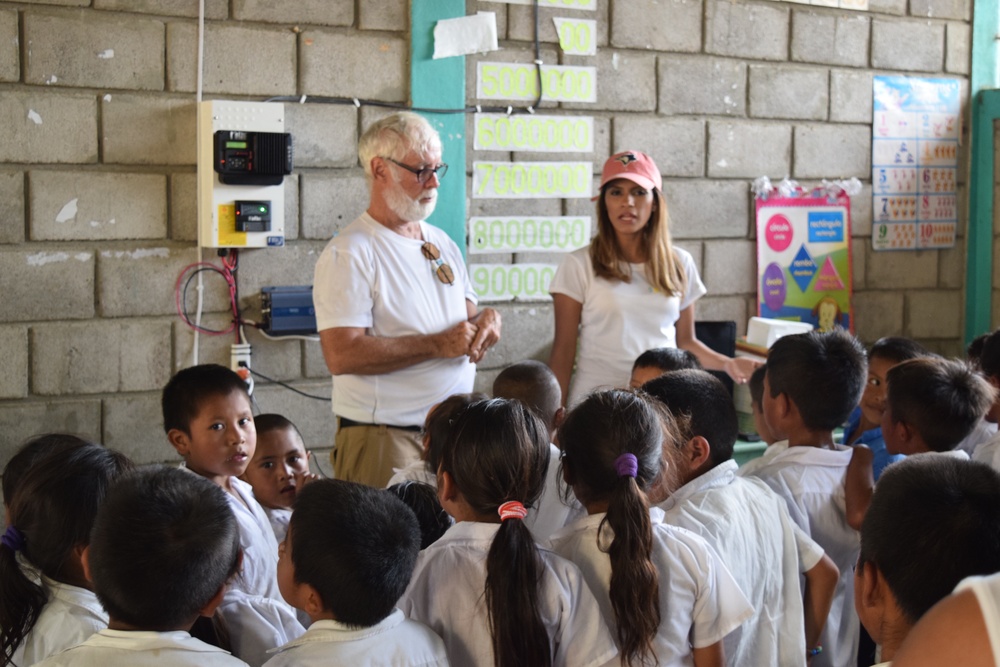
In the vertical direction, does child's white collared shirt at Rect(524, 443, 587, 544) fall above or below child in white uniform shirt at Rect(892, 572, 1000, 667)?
below

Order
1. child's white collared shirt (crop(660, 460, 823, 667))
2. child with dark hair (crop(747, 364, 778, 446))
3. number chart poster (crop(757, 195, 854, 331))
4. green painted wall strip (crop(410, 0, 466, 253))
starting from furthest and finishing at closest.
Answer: number chart poster (crop(757, 195, 854, 331))
green painted wall strip (crop(410, 0, 466, 253))
child with dark hair (crop(747, 364, 778, 446))
child's white collared shirt (crop(660, 460, 823, 667))

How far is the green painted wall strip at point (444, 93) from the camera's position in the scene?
3869mm

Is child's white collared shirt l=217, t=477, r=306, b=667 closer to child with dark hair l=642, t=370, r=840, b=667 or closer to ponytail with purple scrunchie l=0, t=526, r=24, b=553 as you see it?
ponytail with purple scrunchie l=0, t=526, r=24, b=553

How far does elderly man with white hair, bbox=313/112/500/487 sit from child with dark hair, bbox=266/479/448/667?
4.38 feet

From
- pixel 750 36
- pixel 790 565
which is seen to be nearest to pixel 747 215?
pixel 750 36

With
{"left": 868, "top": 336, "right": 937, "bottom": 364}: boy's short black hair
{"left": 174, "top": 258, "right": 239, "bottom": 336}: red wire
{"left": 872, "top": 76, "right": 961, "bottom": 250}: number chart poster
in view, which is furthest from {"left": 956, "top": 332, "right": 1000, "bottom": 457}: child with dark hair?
{"left": 174, "top": 258, "right": 239, "bottom": 336}: red wire

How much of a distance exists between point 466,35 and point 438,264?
1.28 meters

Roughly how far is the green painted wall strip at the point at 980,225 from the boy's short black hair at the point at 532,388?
3.33 meters

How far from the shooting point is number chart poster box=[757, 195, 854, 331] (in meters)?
4.71

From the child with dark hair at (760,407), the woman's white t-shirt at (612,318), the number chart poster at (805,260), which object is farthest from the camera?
the number chart poster at (805,260)

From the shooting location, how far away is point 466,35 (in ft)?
12.9

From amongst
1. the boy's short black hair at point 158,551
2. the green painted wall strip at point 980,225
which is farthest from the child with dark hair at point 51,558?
the green painted wall strip at point 980,225

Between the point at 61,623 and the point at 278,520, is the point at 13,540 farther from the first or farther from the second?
the point at 278,520

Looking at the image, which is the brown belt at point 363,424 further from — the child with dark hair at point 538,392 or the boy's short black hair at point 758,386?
the boy's short black hair at point 758,386
